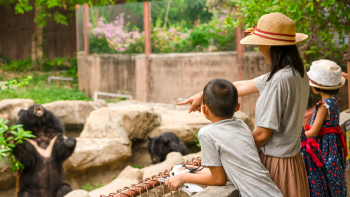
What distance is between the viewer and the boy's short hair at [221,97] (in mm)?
1820

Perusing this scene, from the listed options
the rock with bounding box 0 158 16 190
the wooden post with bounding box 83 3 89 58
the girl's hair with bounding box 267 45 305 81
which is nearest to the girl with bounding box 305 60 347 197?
the girl's hair with bounding box 267 45 305 81

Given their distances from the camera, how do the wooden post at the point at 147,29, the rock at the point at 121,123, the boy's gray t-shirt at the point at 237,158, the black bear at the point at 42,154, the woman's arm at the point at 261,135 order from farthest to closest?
the wooden post at the point at 147,29 < the rock at the point at 121,123 < the black bear at the point at 42,154 < the woman's arm at the point at 261,135 < the boy's gray t-shirt at the point at 237,158

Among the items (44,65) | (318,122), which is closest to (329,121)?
(318,122)

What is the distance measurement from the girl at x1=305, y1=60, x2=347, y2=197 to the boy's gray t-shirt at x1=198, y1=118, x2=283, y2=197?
57.2 inches

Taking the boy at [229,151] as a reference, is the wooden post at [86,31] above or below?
above

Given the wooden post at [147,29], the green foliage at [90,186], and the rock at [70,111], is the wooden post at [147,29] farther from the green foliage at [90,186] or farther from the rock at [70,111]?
the green foliage at [90,186]

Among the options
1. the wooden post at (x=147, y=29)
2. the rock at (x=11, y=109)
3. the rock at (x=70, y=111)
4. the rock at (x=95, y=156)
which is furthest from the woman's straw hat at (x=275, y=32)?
the wooden post at (x=147, y=29)

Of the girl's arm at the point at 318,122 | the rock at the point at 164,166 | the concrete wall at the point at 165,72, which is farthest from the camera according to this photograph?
the concrete wall at the point at 165,72

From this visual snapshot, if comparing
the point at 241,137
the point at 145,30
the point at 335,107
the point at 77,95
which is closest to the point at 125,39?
the point at 145,30

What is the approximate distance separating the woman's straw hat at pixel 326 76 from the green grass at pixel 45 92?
888 cm

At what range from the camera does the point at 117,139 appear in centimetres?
700

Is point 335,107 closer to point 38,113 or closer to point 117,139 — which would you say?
point 38,113

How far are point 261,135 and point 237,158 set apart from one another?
230mm

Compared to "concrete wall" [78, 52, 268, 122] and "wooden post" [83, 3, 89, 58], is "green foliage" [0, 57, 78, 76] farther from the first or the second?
"concrete wall" [78, 52, 268, 122]
